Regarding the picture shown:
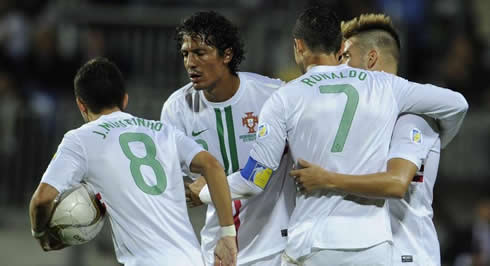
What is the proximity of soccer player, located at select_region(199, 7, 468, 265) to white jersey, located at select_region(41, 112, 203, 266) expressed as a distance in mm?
449

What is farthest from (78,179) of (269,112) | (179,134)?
(269,112)

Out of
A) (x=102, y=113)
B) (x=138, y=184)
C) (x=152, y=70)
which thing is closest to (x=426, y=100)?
(x=138, y=184)

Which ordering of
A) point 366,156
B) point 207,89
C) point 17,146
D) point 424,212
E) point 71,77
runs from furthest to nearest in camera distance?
1. point 71,77
2. point 17,146
3. point 207,89
4. point 424,212
5. point 366,156

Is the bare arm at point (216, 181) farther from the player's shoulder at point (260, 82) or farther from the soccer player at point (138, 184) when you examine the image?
the player's shoulder at point (260, 82)

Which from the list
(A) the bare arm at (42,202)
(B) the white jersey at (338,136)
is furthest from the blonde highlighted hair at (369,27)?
(A) the bare arm at (42,202)

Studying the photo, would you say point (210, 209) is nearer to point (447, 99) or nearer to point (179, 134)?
point (179, 134)

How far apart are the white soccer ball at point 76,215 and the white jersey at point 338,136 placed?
3.10 ft

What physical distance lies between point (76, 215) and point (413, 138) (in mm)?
1904

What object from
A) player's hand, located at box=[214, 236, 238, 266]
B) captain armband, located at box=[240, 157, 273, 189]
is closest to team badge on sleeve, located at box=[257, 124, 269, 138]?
captain armband, located at box=[240, 157, 273, 189]

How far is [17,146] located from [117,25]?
90.4 inches

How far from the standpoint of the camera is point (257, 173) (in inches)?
211

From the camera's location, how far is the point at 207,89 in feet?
20.0

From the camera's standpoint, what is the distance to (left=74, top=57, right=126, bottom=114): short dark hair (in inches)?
215

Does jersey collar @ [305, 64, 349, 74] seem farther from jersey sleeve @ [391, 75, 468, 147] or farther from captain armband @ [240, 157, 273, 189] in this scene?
captain armband @ [240, 157, 273, 189]
